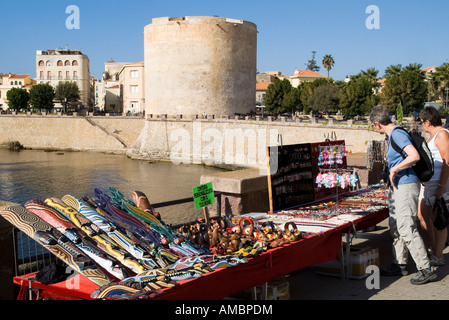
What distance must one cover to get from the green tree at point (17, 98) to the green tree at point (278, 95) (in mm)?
26323

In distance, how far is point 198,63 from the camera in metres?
38.3

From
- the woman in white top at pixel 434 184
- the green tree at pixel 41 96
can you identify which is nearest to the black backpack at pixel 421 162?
the woman in white top at pixel 434 184

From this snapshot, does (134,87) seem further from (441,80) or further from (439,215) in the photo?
(439,215)

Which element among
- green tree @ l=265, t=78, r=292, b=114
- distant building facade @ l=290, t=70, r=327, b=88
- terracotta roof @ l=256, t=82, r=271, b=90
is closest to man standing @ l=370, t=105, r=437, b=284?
green tree @ l=265, t=78, r=292, b=114

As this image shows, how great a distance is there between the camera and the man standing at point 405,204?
4.11 meters

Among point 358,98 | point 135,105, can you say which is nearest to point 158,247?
point 358,98

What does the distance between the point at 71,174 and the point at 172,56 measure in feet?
42.4

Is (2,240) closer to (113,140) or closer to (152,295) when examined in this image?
(152,295)

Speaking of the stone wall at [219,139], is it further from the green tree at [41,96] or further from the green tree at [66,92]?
the green tree at [66,92]

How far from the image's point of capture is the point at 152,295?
2680 millimetres

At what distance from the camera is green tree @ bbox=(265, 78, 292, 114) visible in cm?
4697

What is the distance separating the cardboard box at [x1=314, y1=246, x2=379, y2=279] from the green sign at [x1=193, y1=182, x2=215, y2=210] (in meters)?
1.15

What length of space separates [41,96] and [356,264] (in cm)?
5448

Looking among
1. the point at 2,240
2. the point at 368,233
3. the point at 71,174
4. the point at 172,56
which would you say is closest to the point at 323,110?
the point at 172,56
